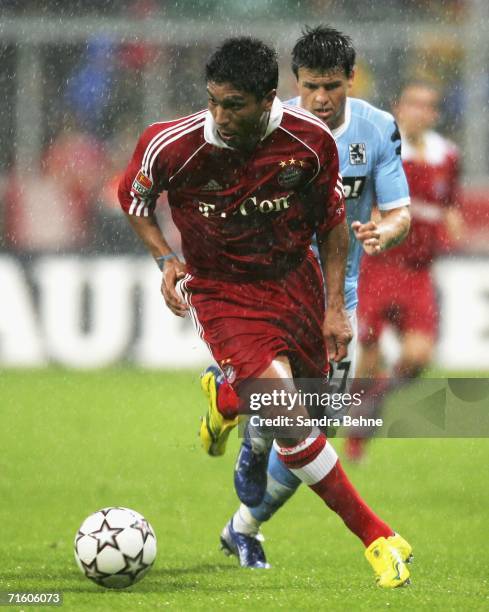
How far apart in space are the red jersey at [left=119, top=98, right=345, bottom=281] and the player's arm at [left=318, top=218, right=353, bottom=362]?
56 millimetres

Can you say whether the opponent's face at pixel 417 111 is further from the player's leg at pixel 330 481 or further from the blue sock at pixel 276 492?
the player's leg at pixel 330 481

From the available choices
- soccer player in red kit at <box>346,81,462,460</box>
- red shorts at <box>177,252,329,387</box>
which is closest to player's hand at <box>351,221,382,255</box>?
red shorts at <box>177,252,329,387</box>

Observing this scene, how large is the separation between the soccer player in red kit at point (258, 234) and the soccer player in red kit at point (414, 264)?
3.46m

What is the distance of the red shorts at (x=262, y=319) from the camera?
5.71 meters

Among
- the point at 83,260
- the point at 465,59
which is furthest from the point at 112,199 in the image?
the point at 465,59

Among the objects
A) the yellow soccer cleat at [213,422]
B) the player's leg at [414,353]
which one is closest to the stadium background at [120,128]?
the player's leg at [414,353]

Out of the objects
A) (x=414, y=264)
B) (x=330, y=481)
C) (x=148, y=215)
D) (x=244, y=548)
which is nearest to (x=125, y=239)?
(x=414, y=264)

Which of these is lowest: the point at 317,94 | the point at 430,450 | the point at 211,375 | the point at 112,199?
the point at 430,450

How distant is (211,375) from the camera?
6.02 meters

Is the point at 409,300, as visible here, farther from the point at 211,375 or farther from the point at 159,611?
the point at 159,611

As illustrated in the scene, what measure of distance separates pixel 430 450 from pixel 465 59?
4.40m

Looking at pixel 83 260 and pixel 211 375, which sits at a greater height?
pixel 211 375

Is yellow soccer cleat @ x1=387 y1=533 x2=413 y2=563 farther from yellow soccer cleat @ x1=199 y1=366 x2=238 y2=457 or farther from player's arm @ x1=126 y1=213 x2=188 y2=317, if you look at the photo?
player's arm @ x1=126 y1=213 x2=188 y2=317

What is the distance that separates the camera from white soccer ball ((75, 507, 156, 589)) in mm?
5371
